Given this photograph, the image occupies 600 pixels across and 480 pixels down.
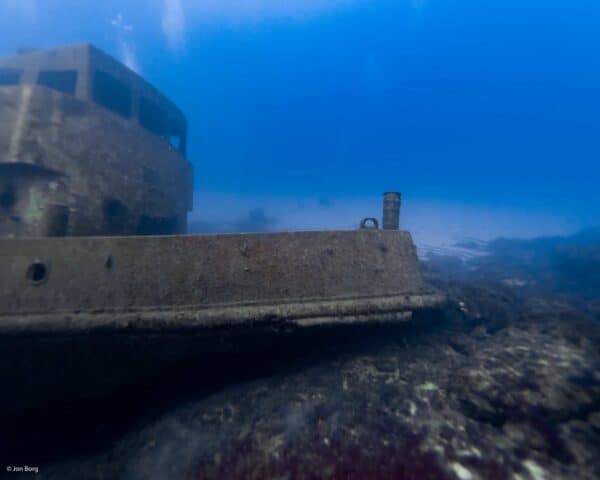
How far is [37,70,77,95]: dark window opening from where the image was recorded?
24.2ft

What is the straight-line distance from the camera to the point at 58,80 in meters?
7.60

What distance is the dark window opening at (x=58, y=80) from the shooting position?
24.2 ft

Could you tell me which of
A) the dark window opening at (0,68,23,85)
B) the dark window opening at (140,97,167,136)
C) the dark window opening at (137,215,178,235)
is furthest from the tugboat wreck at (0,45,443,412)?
the dark window opening at (140,97,167,136)

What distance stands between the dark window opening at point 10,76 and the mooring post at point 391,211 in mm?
8292

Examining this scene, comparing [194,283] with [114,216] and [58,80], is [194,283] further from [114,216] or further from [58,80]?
[58,80]

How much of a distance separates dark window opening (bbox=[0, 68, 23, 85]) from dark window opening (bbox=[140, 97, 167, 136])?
2468 mm

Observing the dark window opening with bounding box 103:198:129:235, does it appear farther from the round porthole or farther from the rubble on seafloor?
the rubble on seafloor

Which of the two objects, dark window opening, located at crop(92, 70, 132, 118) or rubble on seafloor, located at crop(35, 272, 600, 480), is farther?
dark window opening, located at crop(92, 70, 132, 118)

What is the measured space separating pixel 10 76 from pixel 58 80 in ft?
3.66

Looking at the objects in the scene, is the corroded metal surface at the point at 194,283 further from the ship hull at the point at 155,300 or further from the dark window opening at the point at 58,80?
the dark window opening at the point at 58,80

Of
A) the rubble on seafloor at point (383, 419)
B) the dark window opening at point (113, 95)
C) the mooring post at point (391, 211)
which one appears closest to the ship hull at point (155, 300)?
the rubble on seafloor at point (383, 419)

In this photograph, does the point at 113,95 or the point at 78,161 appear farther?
the point at 113,95

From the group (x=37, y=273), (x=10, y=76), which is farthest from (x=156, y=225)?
(x=10, y=76)

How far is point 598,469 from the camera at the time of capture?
2238 mm
